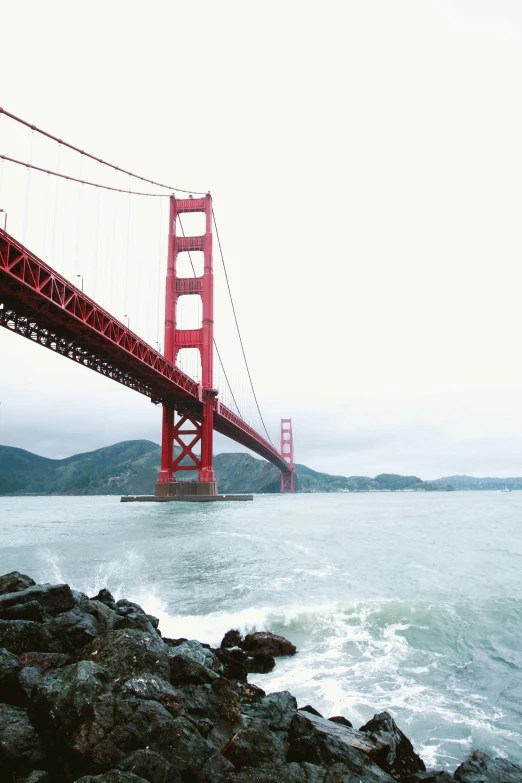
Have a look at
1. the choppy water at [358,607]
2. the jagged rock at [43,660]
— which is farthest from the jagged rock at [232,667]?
the jagged rock at [43,660]

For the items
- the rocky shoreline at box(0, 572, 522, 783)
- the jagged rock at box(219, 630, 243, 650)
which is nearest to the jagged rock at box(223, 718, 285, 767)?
the rocky shoreline at box(0, 572, 522, 783)

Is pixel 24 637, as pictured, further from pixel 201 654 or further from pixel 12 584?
pixel 12 584

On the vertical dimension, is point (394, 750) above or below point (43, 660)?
below

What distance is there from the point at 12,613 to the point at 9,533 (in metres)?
14.8

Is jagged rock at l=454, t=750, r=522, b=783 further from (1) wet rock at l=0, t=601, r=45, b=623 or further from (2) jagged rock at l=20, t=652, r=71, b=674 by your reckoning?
(1) wet rock at l=0, t=601, r=45, b=623

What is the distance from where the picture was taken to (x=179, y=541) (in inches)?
545

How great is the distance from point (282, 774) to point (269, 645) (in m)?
2.96

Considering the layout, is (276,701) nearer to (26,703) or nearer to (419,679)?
(26,703)

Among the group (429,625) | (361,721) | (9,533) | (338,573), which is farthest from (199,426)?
(361,721)

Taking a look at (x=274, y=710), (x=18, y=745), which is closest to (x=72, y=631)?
(x=18, y=745)

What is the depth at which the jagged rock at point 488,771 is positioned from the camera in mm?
2914

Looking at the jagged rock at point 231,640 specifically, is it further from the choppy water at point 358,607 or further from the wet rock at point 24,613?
the wet rock at point 24,613

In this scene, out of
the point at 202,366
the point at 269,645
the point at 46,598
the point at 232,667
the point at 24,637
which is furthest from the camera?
the point at 202,366

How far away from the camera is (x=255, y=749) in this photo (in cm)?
266
